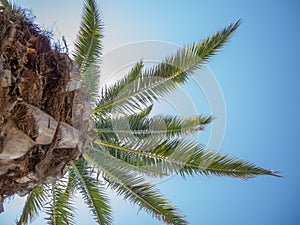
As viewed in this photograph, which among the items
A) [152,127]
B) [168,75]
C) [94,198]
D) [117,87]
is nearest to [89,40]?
[117,87]

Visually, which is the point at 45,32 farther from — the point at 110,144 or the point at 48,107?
the point at 110,144

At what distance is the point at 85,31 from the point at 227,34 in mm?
2910

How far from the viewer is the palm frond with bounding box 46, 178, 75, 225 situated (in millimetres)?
6613

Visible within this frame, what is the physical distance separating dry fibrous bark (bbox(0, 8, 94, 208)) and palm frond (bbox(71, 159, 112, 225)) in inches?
67.9

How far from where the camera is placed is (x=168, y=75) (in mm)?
6453

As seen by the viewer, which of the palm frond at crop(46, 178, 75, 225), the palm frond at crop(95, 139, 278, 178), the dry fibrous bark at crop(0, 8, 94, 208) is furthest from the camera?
the palm frond at crop(46, 178, 75, 225)

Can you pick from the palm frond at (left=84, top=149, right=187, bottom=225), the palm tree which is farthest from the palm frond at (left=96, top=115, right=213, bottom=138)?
the palm frond at (left=84, top=149, right=187, bottom=225)

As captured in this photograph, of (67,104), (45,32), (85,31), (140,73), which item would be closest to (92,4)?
(85,31)

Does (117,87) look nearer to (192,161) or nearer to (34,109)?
(192,161)

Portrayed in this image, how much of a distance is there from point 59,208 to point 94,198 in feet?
2.31

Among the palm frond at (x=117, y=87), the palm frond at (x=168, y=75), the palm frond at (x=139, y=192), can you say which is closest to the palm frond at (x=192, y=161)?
the palm frond at (x=139, y=192)

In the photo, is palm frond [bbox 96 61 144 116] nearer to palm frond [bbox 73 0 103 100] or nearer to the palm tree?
the palm tree

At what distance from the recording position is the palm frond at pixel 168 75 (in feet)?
20.5

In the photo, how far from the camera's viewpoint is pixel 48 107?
441 centimetres
